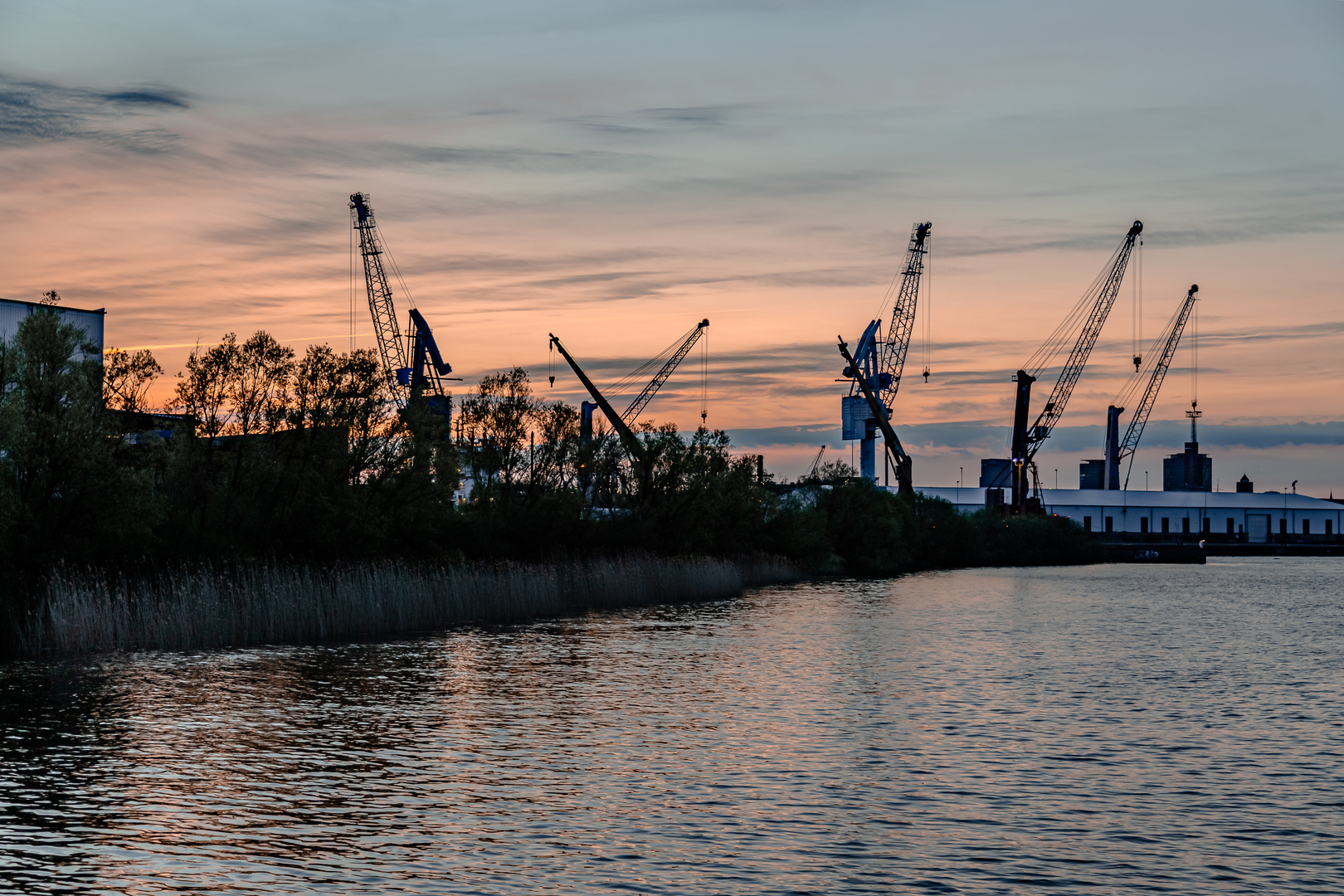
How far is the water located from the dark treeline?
16.1ft

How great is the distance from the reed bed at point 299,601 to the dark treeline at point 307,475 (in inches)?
51.1

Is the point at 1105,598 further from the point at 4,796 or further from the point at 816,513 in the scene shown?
the point at 4,796

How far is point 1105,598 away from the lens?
74562 millimetres

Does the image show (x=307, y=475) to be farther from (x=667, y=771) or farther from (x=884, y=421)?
(x=884, y=421)

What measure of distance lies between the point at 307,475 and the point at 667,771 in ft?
91.7

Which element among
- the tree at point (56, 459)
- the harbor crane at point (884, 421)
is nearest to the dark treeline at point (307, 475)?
the tree at point (56, 459)

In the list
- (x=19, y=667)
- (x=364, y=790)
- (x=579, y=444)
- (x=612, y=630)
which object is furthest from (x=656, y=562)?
(x=364, y=790)

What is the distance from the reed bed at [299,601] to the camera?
3234 cm

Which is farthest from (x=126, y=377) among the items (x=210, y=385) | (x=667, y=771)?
(x=667, y=771)

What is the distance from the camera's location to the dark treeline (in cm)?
3375

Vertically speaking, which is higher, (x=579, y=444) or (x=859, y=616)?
(x=579, y=444)

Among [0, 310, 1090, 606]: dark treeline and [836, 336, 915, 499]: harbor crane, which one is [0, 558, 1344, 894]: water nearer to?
[0, 310, 1090, 606]: dark treeline

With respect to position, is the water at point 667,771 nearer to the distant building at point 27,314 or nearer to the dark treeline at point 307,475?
the dark treeline at point 307,475

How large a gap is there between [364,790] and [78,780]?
4.06 meters
